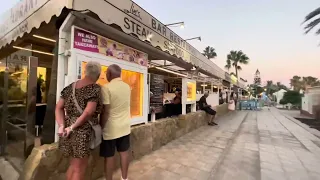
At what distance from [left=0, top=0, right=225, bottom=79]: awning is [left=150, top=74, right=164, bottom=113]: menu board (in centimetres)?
101

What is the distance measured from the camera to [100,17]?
7.82ft

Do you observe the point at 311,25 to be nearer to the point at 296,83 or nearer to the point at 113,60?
the point at 113,60

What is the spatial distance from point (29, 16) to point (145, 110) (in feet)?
8.40

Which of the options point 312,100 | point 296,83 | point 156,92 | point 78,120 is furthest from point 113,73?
point 296,83

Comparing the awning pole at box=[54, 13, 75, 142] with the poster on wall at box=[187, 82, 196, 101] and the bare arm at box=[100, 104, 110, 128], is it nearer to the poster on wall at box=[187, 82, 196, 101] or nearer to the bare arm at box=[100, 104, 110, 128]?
the bare arm at box=[100, 104, 110, 128]

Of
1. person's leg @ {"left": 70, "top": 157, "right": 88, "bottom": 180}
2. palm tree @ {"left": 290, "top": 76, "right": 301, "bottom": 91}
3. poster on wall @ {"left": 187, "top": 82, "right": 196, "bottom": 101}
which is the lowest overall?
person's leg @ {"left": 70, "top": 157, "right": 88, "bottom": 180}

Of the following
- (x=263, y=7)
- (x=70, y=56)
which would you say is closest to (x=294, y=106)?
(x=263, y=7)

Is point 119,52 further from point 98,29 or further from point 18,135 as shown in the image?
point 18,135

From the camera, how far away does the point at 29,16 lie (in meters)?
2.71

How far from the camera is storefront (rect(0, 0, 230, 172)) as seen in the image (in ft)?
8.32

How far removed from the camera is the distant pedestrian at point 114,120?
8.10 ft

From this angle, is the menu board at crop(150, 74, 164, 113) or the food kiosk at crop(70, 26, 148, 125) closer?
the food kiosk at crop(70, 26, 148, 125)

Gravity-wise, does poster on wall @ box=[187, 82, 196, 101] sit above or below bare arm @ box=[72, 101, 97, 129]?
above

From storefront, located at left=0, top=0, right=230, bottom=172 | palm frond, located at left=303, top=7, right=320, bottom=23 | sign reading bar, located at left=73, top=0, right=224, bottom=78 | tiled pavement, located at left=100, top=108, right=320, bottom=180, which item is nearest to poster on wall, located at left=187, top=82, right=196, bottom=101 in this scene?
tiled pavement, located at left=100, top=108, right=320, bottom=180
